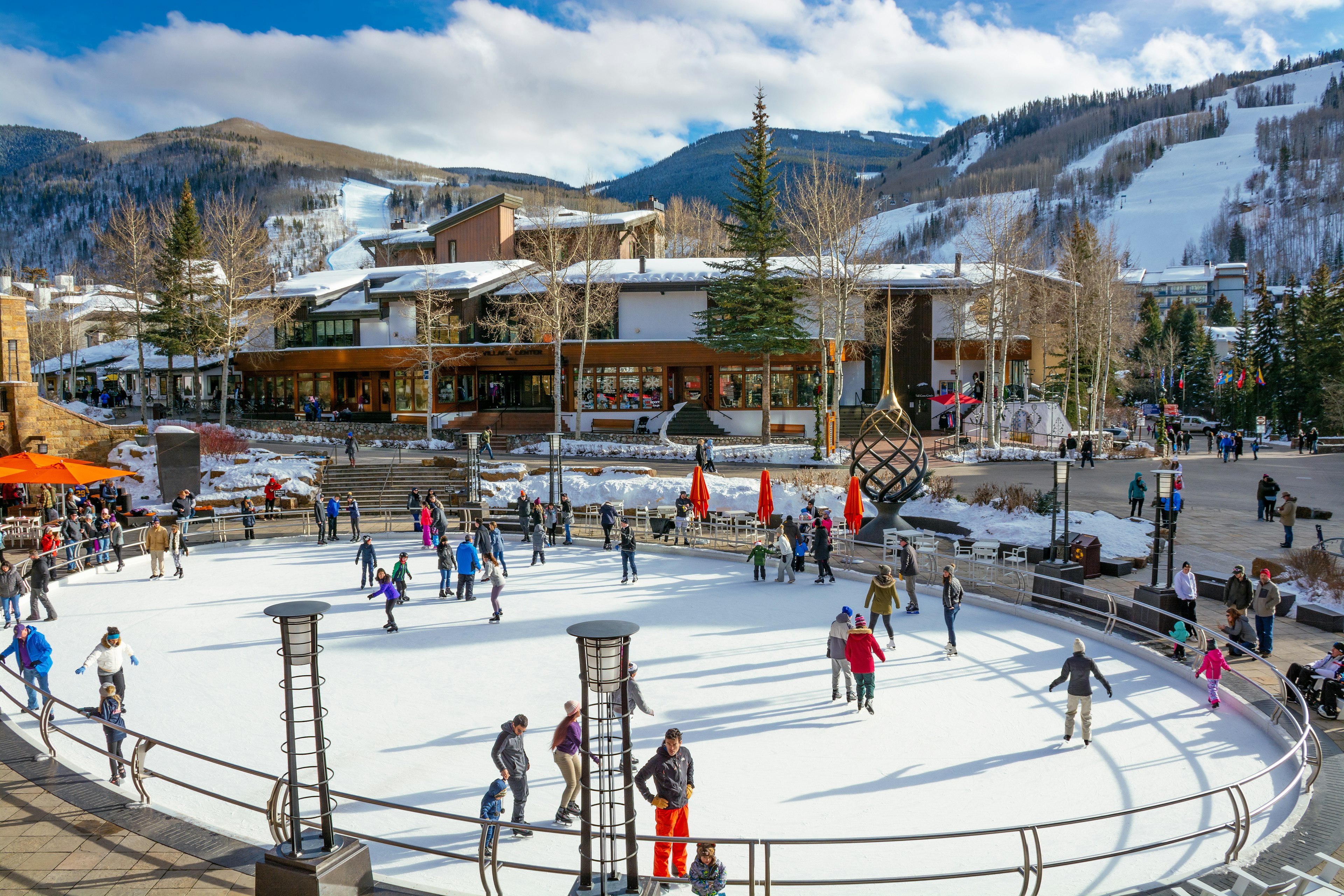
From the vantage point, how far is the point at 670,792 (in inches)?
261

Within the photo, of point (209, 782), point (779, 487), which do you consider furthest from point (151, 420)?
Result: point (209, 782)

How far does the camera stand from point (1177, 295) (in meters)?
133

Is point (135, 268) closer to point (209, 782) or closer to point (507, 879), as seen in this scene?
point (209, 782)

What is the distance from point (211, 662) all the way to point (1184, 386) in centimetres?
7907

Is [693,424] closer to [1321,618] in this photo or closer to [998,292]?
[998,292]

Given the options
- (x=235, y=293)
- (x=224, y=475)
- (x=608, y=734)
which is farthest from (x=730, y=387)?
(x=608, y=734)

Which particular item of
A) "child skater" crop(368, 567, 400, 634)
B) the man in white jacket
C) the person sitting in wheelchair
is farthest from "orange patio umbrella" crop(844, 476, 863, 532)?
the man in white jacket

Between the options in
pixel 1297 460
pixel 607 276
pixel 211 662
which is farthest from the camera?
pixel 607 276

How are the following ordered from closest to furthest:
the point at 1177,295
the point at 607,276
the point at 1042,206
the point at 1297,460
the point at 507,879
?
1. the point at 507,879
2. the point at 1297,460
3. the point at 607,276
4. the point at 1177,295
5. the point at 1042,206

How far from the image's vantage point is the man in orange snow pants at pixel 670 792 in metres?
6.63

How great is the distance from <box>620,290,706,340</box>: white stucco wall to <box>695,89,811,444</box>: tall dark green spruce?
4.20 metres

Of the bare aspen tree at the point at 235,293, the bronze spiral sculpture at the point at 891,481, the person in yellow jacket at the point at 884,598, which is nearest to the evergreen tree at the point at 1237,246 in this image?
the bronze spiral sculpture at the point at 891,481

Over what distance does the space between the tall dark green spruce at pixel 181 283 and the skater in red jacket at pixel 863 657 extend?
134ft

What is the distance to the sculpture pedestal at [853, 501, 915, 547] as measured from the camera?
71.9ft
